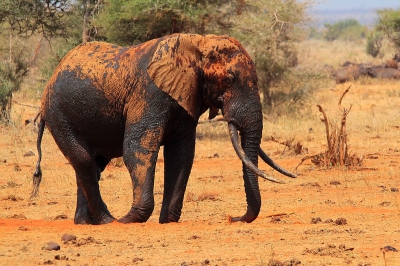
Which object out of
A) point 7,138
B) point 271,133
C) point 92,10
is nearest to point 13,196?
point 7,138

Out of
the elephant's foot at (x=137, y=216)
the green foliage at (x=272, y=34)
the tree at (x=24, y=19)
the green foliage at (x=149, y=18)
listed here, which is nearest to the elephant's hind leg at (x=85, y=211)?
the elephant's foot at (x=137, y=216)

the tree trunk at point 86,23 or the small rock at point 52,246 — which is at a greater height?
the tree trunk at point 86,23

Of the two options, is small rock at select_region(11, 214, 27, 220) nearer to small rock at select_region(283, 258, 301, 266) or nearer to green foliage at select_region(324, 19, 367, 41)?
small rock at select_region(283, 258, 301, 266)

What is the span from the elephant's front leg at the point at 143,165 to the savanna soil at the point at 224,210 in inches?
8.9

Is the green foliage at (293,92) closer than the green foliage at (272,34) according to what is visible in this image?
No

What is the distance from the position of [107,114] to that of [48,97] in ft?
2.52

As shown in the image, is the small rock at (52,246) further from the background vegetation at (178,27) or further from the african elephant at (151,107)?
the background vegetation at (178,27)

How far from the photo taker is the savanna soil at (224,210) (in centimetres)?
622

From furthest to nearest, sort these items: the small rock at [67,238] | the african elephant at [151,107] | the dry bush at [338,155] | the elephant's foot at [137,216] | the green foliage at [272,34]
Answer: the green foliage at [272,34]
the dry bush at [338,155]
the elephant's foot at [137,216]
the african elephant at [151,107]
the small rock at [67,238]

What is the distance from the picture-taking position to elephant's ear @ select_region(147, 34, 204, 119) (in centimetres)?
784

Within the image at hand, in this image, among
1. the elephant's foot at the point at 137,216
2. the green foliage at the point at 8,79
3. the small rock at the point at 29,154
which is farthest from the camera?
the green foliage at the point at 8,79

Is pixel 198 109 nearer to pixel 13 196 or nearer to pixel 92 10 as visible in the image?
pixel 13 196

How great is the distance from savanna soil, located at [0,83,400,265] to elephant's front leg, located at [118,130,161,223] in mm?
226

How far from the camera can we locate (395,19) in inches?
1251
